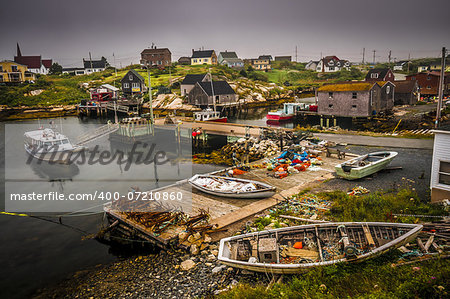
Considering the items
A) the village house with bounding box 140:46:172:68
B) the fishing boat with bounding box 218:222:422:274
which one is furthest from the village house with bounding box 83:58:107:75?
the fishing boat with bounding box 218:222:422:274

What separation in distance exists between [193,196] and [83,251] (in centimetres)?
594

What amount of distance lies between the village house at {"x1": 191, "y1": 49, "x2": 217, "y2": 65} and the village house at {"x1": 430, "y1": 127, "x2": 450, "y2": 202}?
103 m

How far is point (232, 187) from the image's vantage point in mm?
16375

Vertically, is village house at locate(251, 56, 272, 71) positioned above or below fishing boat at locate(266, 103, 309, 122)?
above

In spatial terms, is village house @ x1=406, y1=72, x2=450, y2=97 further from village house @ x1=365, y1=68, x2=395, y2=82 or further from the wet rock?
the wet rock

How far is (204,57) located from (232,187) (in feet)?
328

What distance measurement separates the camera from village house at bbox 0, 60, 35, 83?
82875mm

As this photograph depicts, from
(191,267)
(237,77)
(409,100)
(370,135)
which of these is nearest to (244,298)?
(191,267)

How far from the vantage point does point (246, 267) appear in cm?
923

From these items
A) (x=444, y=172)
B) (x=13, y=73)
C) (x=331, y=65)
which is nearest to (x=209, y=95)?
(x=444, y=172)

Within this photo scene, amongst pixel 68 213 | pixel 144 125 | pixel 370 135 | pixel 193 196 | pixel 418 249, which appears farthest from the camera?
pixel 144 125

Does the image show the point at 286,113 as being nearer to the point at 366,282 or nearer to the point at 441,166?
the point at 441,166

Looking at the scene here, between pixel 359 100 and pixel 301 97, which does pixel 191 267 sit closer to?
pixel 359 100

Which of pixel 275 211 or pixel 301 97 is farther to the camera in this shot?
pixel 301 97
